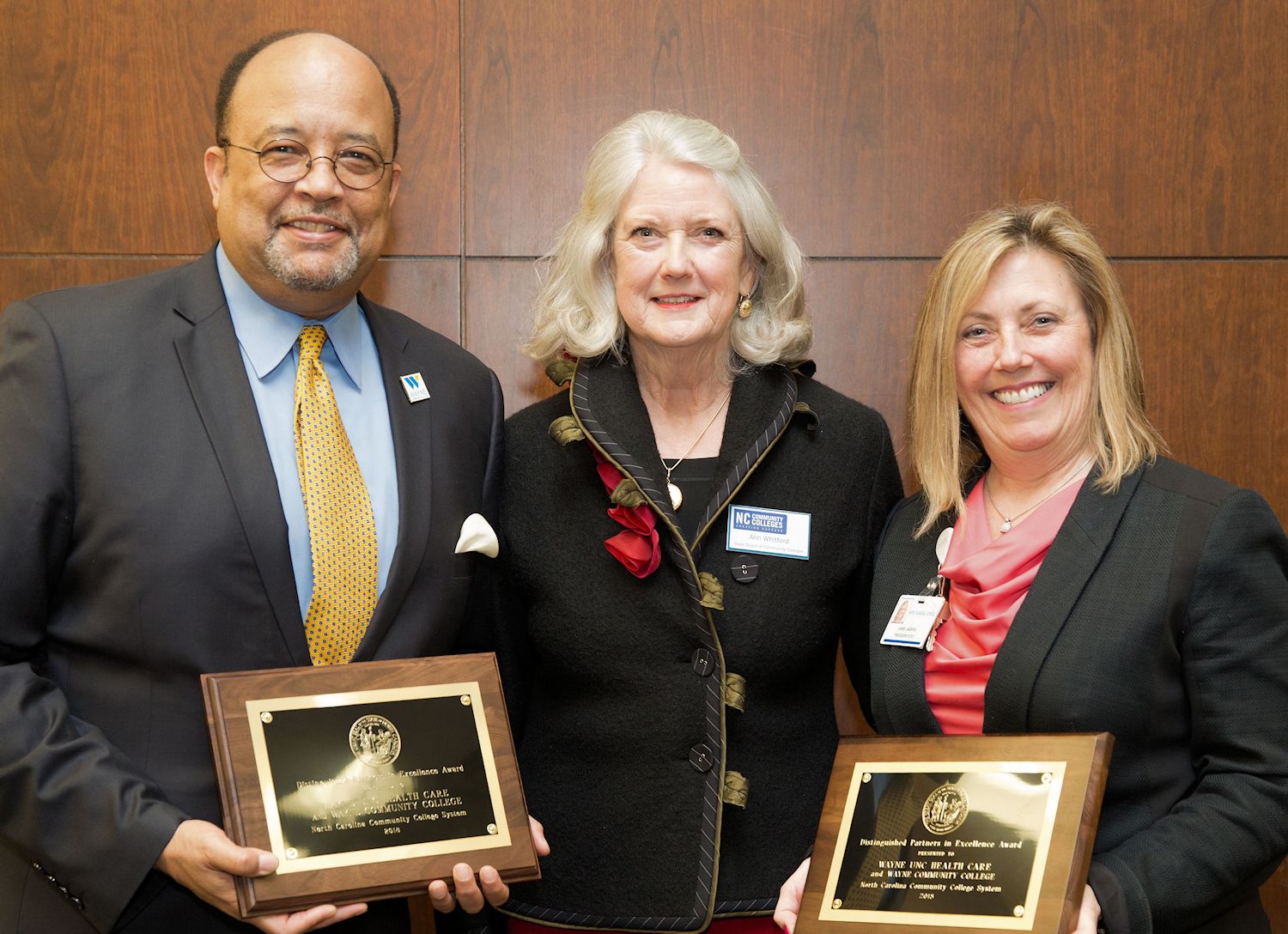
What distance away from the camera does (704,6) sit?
3092 mm

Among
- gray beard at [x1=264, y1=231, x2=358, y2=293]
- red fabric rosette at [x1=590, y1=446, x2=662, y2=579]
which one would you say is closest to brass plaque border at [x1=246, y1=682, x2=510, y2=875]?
red fabric rosette at [x1=590, y1=446, x2=662, y2=579]

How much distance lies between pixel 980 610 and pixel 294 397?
4.44ft

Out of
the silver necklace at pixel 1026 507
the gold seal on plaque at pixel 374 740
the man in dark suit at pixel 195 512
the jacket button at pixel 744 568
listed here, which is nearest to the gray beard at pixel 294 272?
the man in dark suit at pixel 195 512

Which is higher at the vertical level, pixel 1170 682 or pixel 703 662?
pixel 1170 682

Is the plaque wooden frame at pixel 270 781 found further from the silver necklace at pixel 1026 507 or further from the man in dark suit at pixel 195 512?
the silver necklace at pixel 1026 507

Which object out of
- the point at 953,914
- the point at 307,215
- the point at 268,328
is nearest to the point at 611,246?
the point at 307,215

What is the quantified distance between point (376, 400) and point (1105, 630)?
1454 millimetres

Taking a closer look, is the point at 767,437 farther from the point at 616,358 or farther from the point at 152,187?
the point at 152,187

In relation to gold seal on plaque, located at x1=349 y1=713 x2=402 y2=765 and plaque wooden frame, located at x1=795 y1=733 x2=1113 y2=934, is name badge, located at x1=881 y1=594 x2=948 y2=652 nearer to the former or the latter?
plaque wooden frame, located at x1=795 y1=733 x2=1113 y2=934

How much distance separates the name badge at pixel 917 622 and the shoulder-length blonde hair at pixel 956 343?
0.63 ft

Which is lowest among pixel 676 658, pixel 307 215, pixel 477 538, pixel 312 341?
pixel 676 658

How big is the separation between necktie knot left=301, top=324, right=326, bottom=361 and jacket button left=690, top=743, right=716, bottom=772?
42.4 inches

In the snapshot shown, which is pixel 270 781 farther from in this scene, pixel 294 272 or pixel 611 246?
pixel 611 246

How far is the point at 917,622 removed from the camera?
233 centimetres
